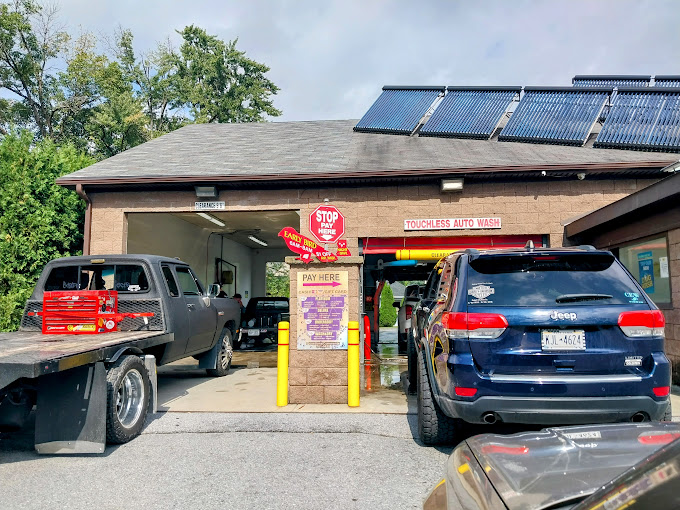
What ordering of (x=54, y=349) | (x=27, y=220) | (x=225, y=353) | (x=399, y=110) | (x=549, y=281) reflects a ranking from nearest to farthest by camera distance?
(x=549, y=281)
(x=54, y=349)
(x=225, y=353)
(x=27, y=220)
(x=399, y=110)

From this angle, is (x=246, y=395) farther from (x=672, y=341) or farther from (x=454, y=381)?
(x=672, y=341)

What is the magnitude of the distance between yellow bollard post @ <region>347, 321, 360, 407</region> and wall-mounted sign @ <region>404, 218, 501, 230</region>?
514 centimetres

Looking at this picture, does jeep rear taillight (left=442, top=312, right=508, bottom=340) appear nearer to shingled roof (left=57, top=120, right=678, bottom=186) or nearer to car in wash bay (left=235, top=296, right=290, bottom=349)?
shingled roof (left=57, top=120, right=678, bottom=186)

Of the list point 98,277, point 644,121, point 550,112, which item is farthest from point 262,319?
point 644,121

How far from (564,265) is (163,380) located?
24.2 feet

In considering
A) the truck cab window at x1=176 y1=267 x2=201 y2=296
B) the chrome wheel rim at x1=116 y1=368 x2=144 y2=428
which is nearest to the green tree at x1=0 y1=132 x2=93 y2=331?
the truck cab window at x1=176 y1=267 x2=201 y2=296

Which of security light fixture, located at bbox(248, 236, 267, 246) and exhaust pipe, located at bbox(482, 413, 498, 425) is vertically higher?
security light fixture, located at bbox(248, 236, 267, 246)

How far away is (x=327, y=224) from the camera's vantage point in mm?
10703

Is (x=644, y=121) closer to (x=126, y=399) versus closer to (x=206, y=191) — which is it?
(x=206, y=191)

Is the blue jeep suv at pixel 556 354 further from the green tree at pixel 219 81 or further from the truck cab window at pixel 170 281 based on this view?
the green tree at pixel 219 81

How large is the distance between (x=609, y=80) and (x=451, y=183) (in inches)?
329

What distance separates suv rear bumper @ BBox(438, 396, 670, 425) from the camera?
157 inches

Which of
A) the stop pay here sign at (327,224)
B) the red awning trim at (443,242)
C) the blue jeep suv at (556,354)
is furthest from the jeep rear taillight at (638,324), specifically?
the red awning trim at (443,242)

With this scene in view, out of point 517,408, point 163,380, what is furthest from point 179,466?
point 163,380
